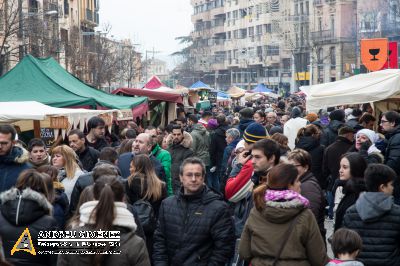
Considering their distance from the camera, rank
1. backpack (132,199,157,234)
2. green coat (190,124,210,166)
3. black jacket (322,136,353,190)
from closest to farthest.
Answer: backpack (132,199,157,234) < black jacket (322,136,353,190) < green coat (190,124,210,166)

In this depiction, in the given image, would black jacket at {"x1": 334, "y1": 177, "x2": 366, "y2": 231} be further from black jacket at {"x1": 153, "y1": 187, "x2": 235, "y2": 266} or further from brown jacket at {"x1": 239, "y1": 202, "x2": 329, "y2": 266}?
brown jacket at {"x1": 239, "y1": 202, "x2": 329, "y2": 266}

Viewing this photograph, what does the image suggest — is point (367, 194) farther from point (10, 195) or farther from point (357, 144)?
point (357, 144)

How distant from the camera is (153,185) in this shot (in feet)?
25.5

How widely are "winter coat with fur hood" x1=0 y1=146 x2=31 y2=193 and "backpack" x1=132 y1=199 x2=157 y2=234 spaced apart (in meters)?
1.32

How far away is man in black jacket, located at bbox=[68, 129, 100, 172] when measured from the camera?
1012 cm

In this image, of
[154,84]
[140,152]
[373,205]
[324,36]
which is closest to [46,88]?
[140,152]

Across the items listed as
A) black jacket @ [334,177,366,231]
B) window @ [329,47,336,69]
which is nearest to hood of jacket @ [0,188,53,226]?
black jacket @ [334,177,366,231]

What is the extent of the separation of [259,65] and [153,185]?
312 ft

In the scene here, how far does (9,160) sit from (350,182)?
3.31 m

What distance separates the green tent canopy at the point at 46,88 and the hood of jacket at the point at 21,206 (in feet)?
30.8

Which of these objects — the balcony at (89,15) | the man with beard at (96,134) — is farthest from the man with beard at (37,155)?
the balcony at (89,15)

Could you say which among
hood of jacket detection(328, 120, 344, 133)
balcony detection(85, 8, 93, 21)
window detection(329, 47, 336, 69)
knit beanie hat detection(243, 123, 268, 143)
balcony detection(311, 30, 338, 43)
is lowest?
hood of jacket detection(328, 120, 344, 133)

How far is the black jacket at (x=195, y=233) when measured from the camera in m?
6.18

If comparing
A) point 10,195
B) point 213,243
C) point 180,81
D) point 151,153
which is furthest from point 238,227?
point 180,81
